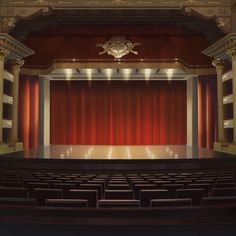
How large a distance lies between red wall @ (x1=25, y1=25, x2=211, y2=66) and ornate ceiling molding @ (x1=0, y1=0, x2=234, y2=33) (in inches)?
117

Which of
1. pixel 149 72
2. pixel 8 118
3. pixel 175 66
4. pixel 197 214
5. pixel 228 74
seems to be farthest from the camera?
pixel 149 72

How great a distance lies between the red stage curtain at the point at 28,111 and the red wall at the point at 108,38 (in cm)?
95

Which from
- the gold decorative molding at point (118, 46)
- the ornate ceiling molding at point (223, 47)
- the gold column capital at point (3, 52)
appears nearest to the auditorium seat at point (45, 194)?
the gold column capital at point (3, 52)

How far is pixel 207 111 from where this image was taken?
54.2ft

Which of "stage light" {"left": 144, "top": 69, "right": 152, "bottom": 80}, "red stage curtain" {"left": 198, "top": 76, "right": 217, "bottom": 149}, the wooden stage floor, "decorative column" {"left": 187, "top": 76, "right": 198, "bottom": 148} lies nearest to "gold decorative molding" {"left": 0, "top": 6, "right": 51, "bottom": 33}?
the wooden stage floor

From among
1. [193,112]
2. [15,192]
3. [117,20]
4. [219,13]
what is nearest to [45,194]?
[15,192]

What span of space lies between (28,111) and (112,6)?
6419mm

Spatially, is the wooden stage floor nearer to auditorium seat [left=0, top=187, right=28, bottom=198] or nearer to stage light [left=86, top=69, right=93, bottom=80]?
stage light [left=86, top=69, right=93, bottom=80]

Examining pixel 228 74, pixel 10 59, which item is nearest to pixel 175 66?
pixel 228 74

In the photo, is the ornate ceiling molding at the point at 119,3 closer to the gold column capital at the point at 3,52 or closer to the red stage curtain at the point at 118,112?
the gold column capital at the point at 3,52

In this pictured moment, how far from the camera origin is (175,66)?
15945 millimetres

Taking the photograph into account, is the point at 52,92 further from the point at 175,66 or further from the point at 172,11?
the point at 172,11

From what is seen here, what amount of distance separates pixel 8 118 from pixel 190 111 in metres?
8.81

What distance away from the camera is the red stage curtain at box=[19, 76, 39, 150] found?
1634 cm
